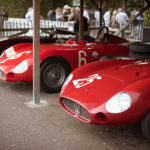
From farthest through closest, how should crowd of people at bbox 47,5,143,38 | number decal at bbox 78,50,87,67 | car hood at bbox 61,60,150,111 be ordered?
crowd of people at bbox 47,5,143,38 < number decal at bbox 78,50,87,67 < car hood at bbox 61,60,150,111

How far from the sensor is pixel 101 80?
3.82 m

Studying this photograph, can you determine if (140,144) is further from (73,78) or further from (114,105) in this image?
(73,78)

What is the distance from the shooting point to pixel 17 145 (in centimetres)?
352

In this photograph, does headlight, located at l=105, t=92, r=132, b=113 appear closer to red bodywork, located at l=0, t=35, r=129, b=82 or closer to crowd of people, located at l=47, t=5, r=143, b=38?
red bodywork, located at l=0, t=35, r=129, b=82

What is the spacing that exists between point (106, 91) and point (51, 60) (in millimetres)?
2248

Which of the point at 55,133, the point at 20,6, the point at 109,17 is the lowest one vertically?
the point at 55,133

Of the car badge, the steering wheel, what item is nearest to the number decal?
the steering wheel

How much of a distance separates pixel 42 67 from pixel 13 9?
21599 mm

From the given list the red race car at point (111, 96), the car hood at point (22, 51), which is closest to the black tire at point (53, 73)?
the car hood at point (22, 51)

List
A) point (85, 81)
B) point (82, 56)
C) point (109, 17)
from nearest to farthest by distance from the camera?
point (85, 81) → point (82, 56) → point (109, 17)

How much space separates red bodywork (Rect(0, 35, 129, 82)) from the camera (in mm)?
5465

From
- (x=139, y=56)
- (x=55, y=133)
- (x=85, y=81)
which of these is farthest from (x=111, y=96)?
(x=139, y=56)

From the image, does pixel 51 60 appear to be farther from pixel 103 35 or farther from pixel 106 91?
pixel 106 91

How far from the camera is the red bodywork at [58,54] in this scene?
546 cm
